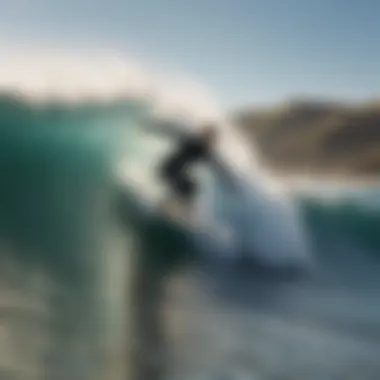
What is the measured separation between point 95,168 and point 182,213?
14cm

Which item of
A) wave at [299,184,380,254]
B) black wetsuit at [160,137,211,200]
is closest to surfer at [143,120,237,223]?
black wetsuit at [160,137,211,200]

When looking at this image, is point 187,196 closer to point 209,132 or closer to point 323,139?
point 209,132

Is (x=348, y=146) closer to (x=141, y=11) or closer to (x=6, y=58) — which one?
(x=141, y=11)

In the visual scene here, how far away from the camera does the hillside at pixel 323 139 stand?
1011mm

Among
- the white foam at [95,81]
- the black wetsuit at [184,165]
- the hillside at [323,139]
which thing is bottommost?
the black wetsuit at [184,165]

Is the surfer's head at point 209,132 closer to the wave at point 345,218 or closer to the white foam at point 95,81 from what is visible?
the white foam at point 95,81

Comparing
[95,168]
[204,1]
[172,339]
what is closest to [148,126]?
[95,168]

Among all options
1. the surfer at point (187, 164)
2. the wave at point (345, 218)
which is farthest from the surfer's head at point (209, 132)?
the wave at point (345, 218)

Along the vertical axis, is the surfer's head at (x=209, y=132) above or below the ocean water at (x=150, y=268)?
above

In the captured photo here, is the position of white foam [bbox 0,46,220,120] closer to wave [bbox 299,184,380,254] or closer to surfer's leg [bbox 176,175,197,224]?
surfer's leg [bbox 176,175,197,224]

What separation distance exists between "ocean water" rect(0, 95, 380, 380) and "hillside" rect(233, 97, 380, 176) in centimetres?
4

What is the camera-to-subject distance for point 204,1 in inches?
39.8

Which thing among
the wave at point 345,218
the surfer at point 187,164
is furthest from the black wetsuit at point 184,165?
the wave at point 345,218

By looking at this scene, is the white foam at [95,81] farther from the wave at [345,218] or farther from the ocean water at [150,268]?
the wave at [345,218]
